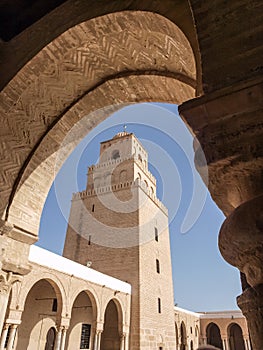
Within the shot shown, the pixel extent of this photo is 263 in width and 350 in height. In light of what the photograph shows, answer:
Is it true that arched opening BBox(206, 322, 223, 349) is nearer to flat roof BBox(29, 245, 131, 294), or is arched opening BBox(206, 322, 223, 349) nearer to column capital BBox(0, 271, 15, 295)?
flat roof BBox(29, 245, 131, 294)

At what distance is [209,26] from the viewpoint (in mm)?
1483

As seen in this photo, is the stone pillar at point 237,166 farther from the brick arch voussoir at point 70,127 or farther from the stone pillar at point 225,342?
the stone pillar at point 225,342

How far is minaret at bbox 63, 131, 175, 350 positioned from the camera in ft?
49.8

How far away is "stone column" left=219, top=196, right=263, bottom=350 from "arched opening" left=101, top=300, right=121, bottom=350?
14720 millimetres

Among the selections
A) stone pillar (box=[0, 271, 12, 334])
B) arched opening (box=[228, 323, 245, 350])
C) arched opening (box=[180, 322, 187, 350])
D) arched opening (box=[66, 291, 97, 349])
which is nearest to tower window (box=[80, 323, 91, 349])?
arched opening (box=[66, 291, 97, 349])

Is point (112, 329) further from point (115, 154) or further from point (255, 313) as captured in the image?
point (255, 313)

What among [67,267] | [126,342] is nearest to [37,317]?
[67,267]

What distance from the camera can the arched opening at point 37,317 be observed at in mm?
10594

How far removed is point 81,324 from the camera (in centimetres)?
1352

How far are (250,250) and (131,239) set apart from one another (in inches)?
631

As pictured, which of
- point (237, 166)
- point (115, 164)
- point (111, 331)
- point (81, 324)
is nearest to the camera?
point (237, 166)

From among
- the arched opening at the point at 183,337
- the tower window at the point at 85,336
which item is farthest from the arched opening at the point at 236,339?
the tower window at the point at 85,336

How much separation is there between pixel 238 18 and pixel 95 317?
13113mm

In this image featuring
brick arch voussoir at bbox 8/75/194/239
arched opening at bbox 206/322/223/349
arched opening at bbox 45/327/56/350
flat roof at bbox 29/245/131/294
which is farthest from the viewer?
arched opening at bbox 206/322/223/349
